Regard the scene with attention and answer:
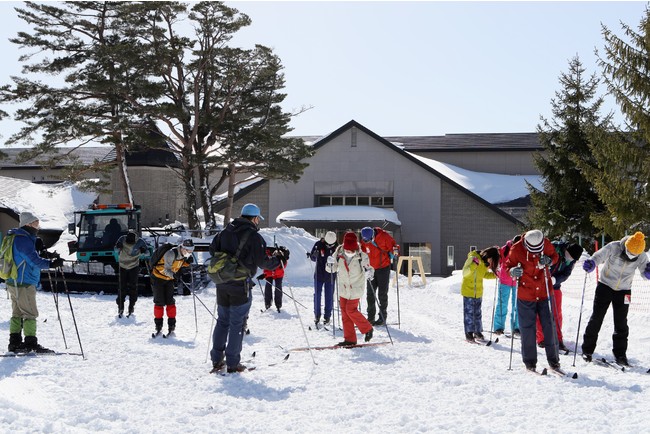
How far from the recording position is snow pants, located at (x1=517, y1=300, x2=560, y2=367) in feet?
26.9

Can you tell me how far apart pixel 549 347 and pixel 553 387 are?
1.07m

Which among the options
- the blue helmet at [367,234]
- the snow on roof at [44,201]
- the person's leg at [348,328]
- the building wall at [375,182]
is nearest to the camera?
the person's leg at [348,328]

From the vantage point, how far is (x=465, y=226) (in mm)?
38594

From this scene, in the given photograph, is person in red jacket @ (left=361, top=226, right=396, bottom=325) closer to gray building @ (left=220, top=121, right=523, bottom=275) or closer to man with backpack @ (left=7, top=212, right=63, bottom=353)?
man with backpack @ (left=7, top=212, right=63, bottom=353)

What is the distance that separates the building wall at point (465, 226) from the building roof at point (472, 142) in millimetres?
9569

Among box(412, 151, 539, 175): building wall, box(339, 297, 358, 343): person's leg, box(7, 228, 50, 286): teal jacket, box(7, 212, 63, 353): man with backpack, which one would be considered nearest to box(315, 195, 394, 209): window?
box(412, 151, 539, 175): building wall

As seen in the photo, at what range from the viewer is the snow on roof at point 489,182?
41.3m

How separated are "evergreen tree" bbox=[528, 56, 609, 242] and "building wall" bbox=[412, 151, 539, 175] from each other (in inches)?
703

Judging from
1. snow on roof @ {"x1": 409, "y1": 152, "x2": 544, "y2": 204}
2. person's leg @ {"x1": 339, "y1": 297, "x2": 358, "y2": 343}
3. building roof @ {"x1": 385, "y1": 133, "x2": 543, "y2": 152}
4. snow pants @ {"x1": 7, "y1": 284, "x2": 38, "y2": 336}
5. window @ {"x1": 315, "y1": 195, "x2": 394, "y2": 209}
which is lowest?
person's leg @ {"x1": 339, "y1": 297, "x2": 358, "y2": 343}

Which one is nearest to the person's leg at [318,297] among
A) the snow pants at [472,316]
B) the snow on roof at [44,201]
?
the snow pants at [472,316]

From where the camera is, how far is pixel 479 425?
5.81m

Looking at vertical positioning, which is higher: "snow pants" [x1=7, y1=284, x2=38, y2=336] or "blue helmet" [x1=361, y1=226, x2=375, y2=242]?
"blue helmet" [x1=361, y1=226, x2=375, y2=242]

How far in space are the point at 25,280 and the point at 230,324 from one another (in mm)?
2809

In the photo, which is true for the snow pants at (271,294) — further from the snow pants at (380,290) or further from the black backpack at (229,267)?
the black backpack at (229,267)
